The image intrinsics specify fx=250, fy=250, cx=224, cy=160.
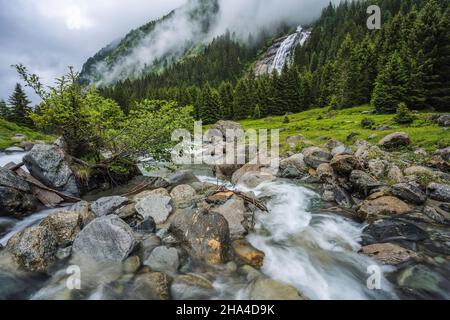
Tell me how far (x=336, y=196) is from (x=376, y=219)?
2822 millimetres

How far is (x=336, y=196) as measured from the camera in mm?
13703

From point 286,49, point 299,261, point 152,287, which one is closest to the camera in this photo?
point 152,287

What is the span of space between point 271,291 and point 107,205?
8340 mm

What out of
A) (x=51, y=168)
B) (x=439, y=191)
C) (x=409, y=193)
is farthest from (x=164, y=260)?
(x=439, y=191)

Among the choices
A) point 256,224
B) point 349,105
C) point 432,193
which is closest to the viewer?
point 256,224

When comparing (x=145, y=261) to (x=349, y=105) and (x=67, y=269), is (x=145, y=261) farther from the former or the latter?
(x=349, y=105)

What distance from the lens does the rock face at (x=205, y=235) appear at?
7.91 m

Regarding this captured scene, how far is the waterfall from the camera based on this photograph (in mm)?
146425

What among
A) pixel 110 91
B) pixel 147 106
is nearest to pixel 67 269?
pixel 147 106

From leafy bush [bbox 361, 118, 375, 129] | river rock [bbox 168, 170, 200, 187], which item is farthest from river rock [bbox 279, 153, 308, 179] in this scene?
leafy bush [bbox 361, 118, 375, 129]

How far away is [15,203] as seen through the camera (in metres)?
10.9

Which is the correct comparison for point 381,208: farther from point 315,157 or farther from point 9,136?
point 9,136

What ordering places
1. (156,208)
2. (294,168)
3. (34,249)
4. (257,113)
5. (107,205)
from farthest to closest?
(257,113) → (294,168) → (107,205) → (156,208) → (34,249)

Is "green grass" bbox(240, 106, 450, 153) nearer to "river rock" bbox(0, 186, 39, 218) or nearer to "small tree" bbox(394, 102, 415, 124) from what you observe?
"small tree" bbox(394, 102, 415, 124)
